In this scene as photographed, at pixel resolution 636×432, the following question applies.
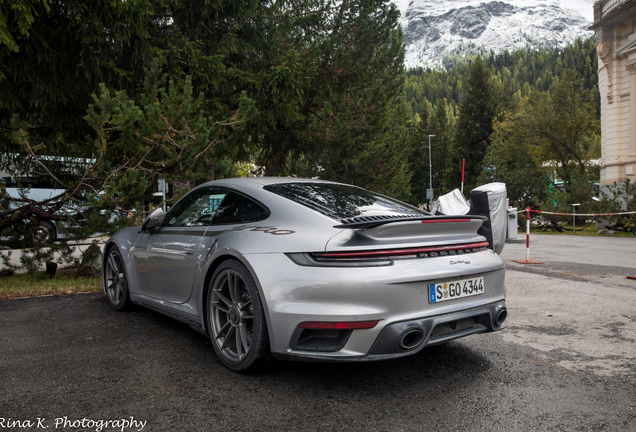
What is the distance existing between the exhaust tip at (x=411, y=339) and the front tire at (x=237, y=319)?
83cm

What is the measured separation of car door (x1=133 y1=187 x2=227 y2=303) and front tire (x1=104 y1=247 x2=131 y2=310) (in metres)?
0.42

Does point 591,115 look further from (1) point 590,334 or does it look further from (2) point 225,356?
(2) point 225,356

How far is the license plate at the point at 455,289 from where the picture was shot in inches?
112

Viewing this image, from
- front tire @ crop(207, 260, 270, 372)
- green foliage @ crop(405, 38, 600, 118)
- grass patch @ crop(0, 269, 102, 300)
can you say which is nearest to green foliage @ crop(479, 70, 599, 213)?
grass patch @ crop(0, 269, 102, 300)

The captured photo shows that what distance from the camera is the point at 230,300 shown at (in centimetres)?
331

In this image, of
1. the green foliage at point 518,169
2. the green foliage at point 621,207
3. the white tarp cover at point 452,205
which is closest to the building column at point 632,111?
the green foliage at point 621,207

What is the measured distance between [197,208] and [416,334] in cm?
216

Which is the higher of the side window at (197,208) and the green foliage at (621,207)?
the side window at (197,208)

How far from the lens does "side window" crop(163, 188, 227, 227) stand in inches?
151

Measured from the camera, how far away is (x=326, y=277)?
2701mm

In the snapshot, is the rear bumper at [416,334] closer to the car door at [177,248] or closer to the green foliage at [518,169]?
the car door at [177,248]

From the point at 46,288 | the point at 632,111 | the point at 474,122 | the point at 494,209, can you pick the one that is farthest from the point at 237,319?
the point at 474,122

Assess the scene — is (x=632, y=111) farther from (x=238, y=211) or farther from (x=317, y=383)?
(x=317, y=383)

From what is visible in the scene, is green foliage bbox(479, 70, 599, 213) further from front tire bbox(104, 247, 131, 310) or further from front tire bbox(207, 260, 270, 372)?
front tire bbox(207, 260, 270, 372)
